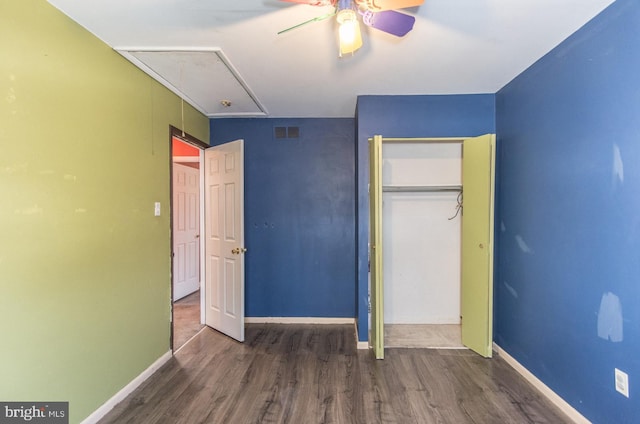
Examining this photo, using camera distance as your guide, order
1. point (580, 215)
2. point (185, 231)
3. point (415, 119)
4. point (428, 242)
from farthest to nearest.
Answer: point (185, 231) < point (428, 242) < point (415, 119) < point (580, 215)

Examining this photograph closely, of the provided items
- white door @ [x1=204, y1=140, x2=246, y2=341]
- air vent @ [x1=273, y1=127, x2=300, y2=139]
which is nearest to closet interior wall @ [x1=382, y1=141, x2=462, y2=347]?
air vent @ [x1=273, y1=127, x2=300, y2=139]

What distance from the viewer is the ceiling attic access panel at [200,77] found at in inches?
84.4

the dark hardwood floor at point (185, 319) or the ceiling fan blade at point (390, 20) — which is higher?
the ceiling fan blade at point (390, 20)

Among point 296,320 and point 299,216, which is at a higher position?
point 299,216

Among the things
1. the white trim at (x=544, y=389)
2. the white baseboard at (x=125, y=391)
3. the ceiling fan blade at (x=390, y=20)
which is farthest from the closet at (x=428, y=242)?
the white baseboard at (x=125, y=391)

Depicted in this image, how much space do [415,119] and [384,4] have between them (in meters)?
1.70

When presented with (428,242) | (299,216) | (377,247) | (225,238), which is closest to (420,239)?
(428,242)

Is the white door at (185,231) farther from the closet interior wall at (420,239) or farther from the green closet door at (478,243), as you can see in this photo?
the green closet door at (478,243)

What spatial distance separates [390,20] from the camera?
1.54 m

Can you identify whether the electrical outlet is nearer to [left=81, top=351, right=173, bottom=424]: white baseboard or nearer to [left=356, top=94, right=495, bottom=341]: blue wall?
[left=356, top=94, right=495, bottom=341]: blue wall

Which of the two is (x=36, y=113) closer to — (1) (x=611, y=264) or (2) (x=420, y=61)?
(2) (x=420, y=61)

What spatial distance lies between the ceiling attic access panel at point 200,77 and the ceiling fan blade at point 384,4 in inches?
45.9

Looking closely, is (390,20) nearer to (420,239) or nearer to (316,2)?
(316,2)

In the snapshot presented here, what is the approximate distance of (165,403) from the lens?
210 centimetres
